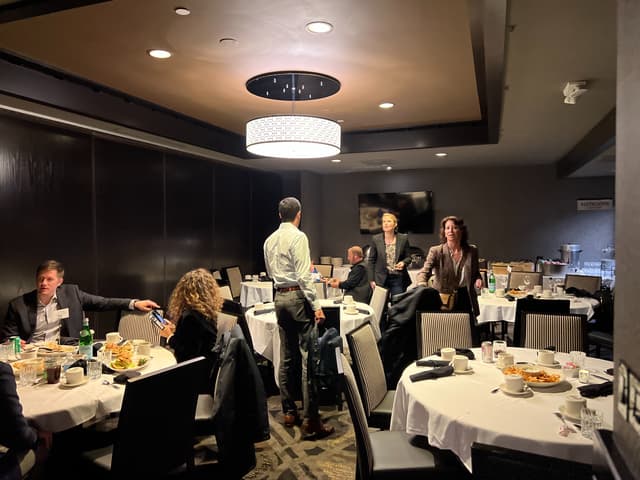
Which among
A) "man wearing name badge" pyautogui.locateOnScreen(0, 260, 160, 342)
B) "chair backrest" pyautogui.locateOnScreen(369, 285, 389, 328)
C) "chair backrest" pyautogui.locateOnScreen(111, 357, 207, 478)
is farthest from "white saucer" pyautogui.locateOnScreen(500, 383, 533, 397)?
"man wearing name badge" pyautogui.locateOnScreen(0, 260, 160, 342)

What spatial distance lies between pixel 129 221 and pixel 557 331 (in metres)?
4.45

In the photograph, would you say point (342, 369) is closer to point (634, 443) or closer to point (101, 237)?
point (634, 443)

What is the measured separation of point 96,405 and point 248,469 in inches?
41.4

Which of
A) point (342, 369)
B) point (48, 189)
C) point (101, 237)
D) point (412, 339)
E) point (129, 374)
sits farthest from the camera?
point (101, 237)

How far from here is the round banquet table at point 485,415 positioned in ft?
5.77

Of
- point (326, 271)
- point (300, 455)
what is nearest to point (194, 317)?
point (300, 455)

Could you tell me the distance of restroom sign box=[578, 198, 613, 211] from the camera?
26.4 feet

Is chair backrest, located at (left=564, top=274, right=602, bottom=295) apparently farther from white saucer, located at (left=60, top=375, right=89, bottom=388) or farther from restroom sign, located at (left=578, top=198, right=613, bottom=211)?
white saucer, located at (left=60, top=375, right=89, bottom=388)

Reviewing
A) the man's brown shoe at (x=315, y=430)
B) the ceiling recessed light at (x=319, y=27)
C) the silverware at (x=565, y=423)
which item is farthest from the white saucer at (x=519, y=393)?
the ceiling recessed light at (x=319, y=27)

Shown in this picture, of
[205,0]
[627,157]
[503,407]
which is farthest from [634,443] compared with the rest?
[205,0]

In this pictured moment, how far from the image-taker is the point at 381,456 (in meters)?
2.17

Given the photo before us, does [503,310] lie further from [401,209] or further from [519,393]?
[401,209]

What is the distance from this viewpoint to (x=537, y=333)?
3.24 metres

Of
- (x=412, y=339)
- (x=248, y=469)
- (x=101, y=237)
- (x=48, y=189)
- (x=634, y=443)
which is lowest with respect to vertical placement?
(x=248, y=469)
